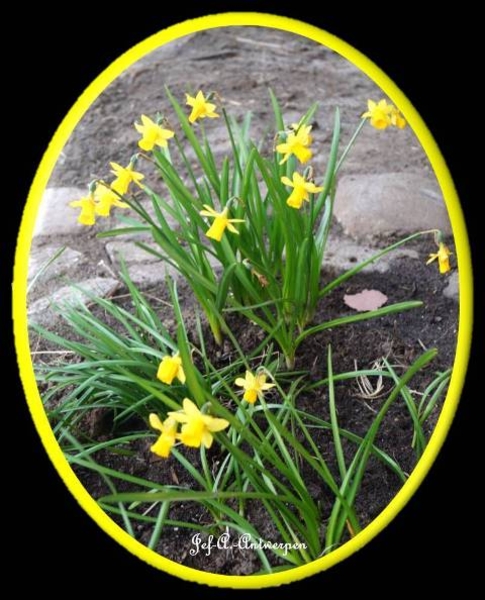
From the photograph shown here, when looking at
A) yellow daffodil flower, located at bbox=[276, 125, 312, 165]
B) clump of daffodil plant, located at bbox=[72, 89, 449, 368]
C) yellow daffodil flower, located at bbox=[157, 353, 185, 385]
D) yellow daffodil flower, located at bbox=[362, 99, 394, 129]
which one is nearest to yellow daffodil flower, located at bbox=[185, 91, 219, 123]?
clump of daffodil plant, located at bbox=[72, 89, 449, 368]

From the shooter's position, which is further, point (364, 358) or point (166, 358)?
point (364, 358)

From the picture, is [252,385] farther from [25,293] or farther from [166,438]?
[25,293]

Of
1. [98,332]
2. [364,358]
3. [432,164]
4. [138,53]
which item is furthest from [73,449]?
[432,164]

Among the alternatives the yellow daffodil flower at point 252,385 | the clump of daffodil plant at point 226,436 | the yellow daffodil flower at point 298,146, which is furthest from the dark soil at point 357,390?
the yellow daffodil flower at point 298,146

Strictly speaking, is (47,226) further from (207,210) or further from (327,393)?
(327,393)

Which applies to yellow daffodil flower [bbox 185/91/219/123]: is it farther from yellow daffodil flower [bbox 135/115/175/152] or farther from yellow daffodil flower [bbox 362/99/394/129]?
yellow daffodil flower [bbox 362/99/394/129]

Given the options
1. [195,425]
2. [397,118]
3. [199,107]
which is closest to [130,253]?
[199,107]
